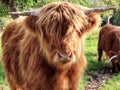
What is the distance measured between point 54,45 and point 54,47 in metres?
0.03

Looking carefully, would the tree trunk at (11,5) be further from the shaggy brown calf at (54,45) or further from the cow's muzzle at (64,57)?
the cow's muzzle at (64,57)

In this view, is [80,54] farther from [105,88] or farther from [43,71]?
[105,88]

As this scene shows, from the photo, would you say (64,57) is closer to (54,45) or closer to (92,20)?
(54,45)

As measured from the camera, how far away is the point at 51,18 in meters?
3.96

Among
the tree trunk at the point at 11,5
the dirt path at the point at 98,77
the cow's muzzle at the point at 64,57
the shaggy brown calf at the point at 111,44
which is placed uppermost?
the cow's muzzle at the point at 64,57

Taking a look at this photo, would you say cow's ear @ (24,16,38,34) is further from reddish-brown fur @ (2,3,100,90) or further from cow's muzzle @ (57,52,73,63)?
cow's muzzle @ (57,52,73,63)

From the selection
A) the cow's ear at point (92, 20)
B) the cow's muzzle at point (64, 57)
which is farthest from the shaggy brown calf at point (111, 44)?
the cow's muzzle at point (64, 57)

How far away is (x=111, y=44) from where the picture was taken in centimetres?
1081

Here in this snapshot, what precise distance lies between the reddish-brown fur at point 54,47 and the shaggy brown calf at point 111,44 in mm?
5116

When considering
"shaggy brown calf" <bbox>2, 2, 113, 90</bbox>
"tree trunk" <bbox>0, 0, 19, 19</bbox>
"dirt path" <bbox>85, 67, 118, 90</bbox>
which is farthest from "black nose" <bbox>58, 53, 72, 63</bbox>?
"tree trunk" <bbox>0, 0, 19, 19</bbox>

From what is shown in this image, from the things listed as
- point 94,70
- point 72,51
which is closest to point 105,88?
point 94,70

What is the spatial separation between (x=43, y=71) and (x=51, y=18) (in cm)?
77

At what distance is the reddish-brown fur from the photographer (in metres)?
3.88

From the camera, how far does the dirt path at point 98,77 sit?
7.82 meters
